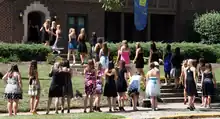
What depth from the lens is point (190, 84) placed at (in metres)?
17.5

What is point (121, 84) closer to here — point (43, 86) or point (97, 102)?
point (97, 102)

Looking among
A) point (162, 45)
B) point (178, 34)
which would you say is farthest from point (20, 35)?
point (178, 34)

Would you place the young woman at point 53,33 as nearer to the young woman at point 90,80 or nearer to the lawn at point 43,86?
the lawn at point 43,86

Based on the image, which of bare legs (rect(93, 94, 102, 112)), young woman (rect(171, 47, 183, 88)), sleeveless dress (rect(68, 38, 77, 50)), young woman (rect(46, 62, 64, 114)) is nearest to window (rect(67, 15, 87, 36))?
sleeveless dress (rect(68, 38, 77, 50))

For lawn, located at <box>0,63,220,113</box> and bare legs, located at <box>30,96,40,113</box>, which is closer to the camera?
bare legs, located at <box>30,96,40,113</box>

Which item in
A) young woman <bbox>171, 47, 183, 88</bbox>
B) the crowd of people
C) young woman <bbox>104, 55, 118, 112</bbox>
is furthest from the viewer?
young woman <bbox>171, 47, 183, 88</bbox>

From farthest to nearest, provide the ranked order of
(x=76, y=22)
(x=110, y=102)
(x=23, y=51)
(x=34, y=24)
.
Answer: (x=76, y=22)
(x=34, y=24)
(x=23, y=51)
(x=110, y=102)

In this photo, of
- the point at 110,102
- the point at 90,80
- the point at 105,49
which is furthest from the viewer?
the point at 105,49

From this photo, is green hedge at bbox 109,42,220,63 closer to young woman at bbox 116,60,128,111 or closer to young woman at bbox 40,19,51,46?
young woman at bbox 40,19,51,46

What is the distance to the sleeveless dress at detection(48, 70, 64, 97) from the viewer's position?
50.2ft

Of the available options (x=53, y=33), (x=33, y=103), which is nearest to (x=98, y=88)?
(x=33, y=103)

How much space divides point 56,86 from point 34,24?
16881mm

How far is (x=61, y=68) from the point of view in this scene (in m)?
15.4

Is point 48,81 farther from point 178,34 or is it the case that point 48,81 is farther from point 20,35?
point 178,34
